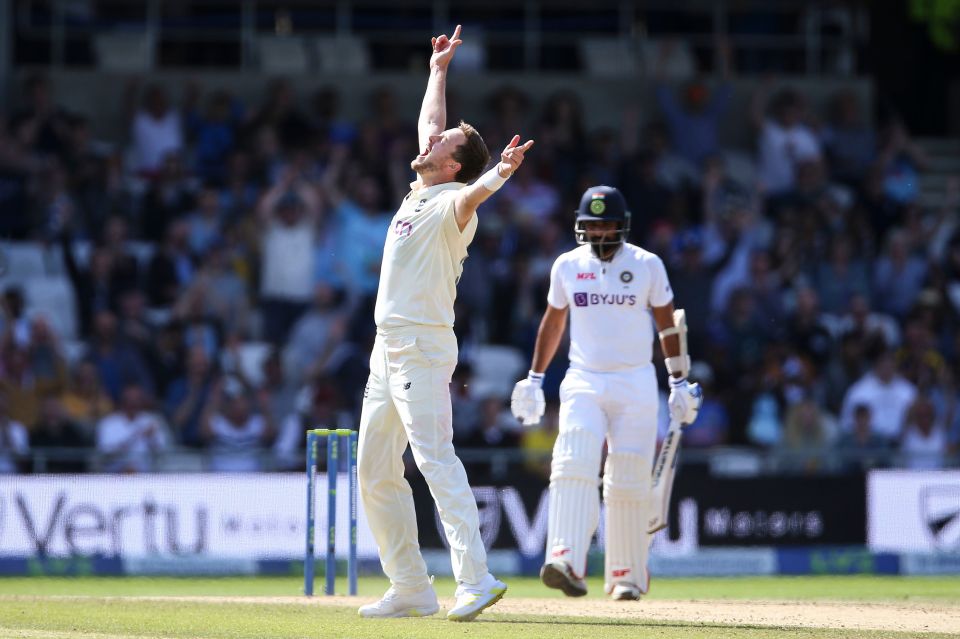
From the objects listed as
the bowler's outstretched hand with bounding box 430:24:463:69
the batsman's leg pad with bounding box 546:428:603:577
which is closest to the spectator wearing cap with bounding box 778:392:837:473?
the batsman's leg pad with bounding box 546:428:603:577

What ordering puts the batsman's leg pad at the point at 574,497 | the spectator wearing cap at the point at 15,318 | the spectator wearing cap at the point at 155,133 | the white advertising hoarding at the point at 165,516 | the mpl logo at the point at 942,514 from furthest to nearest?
the spectator wearing cap at the point at 155,133 < the spectator wearing cap at the point at 15,318 < the mpl logo at the point at 942,514 < the white advertising hoarding at the point at 165,516 < the batsman's leg pad at the point at 574,497

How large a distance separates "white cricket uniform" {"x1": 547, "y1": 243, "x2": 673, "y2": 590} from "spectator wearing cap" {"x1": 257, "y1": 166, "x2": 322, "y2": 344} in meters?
7.91

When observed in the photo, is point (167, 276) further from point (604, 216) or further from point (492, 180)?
point (492, 180)

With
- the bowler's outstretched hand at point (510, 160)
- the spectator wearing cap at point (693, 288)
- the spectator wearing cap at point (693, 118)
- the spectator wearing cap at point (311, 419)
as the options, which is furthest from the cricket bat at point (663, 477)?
the spectator wearing cap at point (693, 118)

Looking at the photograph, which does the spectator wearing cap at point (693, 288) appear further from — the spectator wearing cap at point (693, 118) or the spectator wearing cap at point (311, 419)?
the spectator wearing cap at point (311, 419)

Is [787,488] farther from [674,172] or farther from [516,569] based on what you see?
[674,172]

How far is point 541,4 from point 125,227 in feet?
22.1

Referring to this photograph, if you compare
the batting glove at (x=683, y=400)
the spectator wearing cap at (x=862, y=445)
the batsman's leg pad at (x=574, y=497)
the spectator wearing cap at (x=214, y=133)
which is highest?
the spectator wearing cap at (x=214, y=133)

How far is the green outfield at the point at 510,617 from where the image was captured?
827 centimetres

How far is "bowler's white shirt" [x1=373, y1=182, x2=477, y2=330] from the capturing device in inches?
339

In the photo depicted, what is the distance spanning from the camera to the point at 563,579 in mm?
9492

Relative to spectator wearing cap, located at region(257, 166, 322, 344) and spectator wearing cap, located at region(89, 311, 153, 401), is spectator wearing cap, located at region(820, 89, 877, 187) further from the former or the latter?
spectator wearing cap, located at region(89, 311, 153, 401)

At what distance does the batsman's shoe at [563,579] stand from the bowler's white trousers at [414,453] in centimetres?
88

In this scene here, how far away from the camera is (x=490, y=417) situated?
53.3ft
